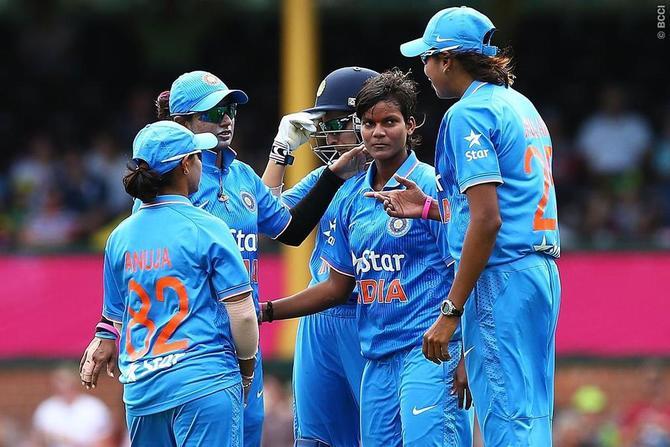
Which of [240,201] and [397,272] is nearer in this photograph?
[397,272]

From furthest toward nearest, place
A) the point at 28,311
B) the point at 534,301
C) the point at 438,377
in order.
→ the point at 28,311, the point at 438,377, the point at 534,301

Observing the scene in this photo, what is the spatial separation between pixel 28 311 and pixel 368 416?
8021mm

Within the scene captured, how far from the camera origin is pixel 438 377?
6.18 meters

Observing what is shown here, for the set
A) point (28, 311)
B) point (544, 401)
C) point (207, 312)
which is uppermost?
point (207, 312)

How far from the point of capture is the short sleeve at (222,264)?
5613mm

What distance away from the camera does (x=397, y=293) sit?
6.36 metres

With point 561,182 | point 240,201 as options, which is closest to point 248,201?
point 240,201

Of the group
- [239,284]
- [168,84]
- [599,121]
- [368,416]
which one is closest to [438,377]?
[368,416]

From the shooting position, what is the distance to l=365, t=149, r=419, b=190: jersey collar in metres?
6.45

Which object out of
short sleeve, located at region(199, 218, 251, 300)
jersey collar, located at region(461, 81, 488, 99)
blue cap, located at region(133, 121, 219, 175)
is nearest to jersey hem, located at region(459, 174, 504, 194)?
jersey collar, located at region(461, 81, 488, 99)

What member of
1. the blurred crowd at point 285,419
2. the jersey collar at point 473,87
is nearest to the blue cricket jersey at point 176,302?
the jersey collar at point 473,87

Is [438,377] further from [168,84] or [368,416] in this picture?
[168,84]

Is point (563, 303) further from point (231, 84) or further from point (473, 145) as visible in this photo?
point (473, 145)

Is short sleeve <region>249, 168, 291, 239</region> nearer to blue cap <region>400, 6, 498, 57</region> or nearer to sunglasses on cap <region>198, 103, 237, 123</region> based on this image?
sunglasses on cap <region>198, 103, 237, 123</region>
